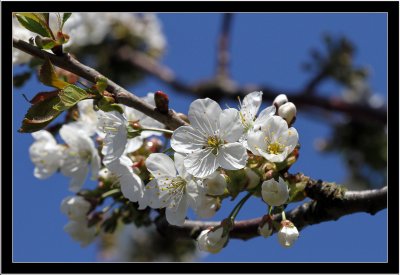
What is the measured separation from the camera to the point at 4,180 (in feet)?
8.14

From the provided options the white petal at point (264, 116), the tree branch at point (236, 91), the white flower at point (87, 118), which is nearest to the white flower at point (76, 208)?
the white flower at point (87, 118)

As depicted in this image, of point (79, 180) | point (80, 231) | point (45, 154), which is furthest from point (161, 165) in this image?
point (45, 154)

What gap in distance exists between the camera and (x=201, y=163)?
192 cm

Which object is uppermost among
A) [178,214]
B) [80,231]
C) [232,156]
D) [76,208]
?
[232,156]

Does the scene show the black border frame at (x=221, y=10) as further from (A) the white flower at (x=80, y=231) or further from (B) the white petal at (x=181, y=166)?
(B) the white petal at (x=181, y=166)

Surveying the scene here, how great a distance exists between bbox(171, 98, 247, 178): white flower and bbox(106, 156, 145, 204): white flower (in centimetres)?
22

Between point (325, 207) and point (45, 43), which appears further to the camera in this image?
point (325, 207)

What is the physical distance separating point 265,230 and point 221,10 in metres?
1.23

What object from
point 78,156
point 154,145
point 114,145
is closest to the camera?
point 114,145

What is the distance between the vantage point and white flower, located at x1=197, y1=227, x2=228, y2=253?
1983mm

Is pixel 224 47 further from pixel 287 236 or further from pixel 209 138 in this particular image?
pixel 287 236

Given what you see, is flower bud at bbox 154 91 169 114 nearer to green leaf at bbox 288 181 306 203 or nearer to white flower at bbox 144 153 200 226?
white flower at bbox 144 153 200 226

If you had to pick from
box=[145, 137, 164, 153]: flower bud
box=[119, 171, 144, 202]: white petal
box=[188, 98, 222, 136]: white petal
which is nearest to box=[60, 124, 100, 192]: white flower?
box=[145, 137, 164, 153]: flower bud

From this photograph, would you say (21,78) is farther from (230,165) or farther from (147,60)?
(147,60)
